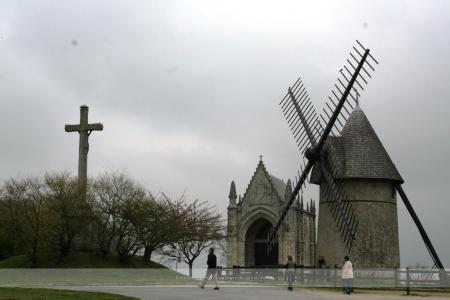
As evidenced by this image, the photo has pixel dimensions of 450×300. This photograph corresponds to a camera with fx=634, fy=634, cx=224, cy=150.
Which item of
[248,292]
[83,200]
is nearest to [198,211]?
[83,200]

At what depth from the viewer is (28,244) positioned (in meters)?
38.0

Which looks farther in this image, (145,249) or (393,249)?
(145,249)

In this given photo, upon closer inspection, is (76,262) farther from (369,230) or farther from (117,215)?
(369,230)

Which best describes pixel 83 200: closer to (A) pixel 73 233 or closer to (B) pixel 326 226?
(A) pixel 73 233

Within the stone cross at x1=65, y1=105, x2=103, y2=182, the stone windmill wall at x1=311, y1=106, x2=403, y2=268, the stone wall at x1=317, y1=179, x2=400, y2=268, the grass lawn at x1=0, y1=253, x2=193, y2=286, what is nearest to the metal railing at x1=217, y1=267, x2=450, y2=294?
the stone wall at x1=317, y1=179, x2=400, y2=268

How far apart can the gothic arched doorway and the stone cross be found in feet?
78.1

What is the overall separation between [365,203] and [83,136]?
17316 millimetres

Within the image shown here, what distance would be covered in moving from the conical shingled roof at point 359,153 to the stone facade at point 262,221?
21.4 metres

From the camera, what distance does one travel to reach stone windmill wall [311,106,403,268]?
3216 centimetres

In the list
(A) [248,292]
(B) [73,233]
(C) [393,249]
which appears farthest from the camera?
(B) [73,233]

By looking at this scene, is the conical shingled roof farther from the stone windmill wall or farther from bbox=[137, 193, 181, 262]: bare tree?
bbox=[137, 193, 181, 262]: bare tree

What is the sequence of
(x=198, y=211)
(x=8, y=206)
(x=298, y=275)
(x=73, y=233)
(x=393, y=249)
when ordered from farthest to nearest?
1. (x=198, y=211)
2. (x=8, y=206)
3. (x=73, y=233)
4. (x=393, y=249)
5. (x=298, y=275)

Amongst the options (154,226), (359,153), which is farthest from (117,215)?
(359,153)

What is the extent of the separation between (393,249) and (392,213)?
1864 mm
